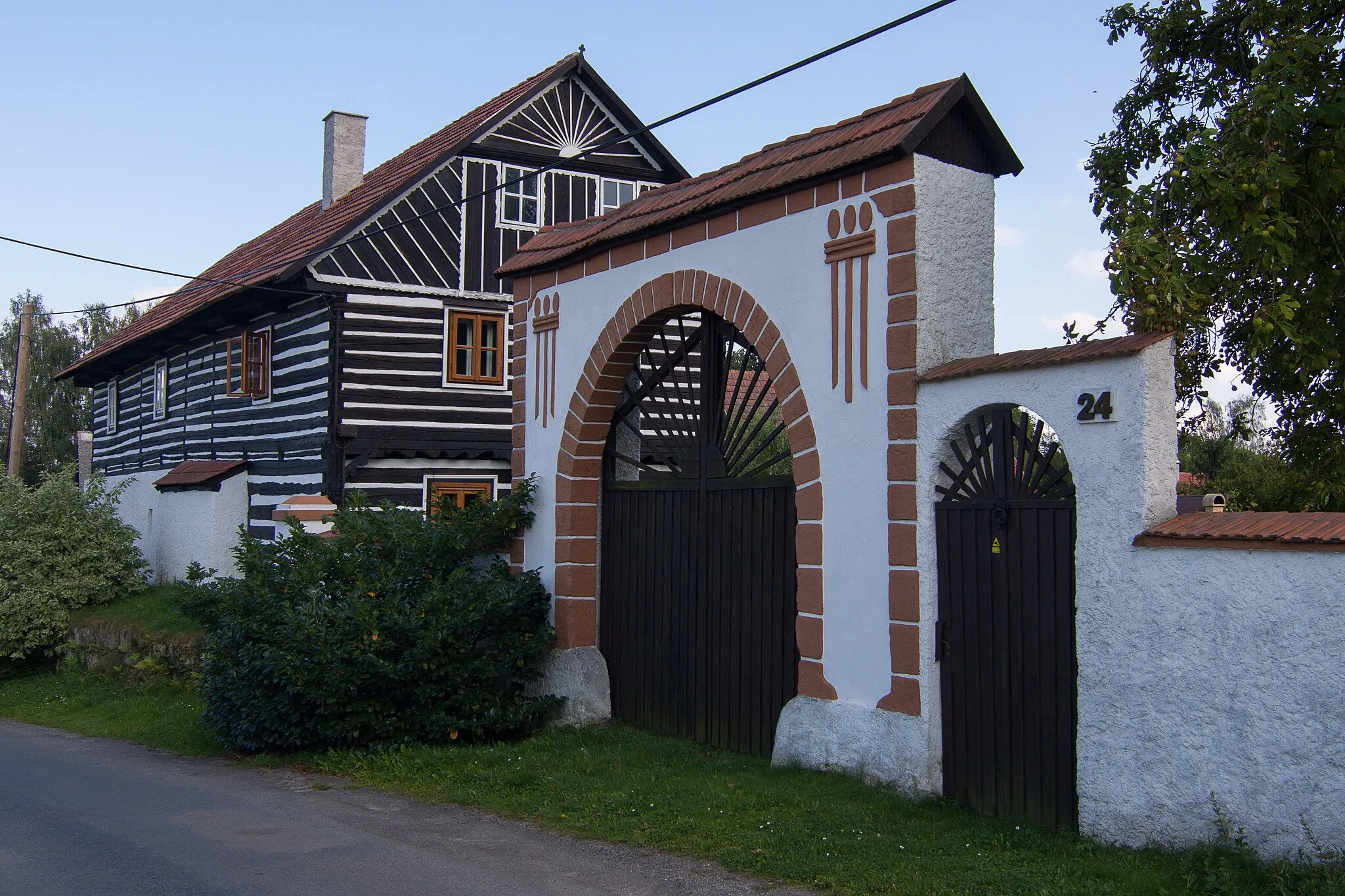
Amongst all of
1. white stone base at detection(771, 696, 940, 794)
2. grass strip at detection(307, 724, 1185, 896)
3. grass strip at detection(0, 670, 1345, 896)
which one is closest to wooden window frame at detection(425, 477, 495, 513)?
grass strip at detection(0, 670, 1345, 896)

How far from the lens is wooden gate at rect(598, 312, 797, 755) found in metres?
8.05

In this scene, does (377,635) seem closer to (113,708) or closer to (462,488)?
(113,708)

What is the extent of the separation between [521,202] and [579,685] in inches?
383

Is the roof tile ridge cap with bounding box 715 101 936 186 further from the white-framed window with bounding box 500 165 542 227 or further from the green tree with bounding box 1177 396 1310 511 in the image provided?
the white-framed window with bounding box 500 165 542 227

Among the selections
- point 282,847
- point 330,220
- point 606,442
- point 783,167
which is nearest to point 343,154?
point 330,220

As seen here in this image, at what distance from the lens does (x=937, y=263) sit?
686cm

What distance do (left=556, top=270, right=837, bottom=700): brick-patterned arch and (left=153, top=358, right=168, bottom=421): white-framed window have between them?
14212mm

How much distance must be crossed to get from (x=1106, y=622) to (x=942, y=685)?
116cm

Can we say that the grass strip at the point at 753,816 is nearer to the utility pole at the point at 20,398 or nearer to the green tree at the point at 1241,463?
the green tree at the point at 1241,463

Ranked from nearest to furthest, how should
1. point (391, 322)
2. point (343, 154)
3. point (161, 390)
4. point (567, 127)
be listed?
point (391, 322)
point (567, 127)
point (343, 154)
point (161, 390)

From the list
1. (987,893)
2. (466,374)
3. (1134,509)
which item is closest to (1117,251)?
(1134,509)

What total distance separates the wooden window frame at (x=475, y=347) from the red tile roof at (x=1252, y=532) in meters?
12.3

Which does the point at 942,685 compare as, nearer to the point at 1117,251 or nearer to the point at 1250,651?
the point at 1250,651

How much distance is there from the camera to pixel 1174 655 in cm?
545
